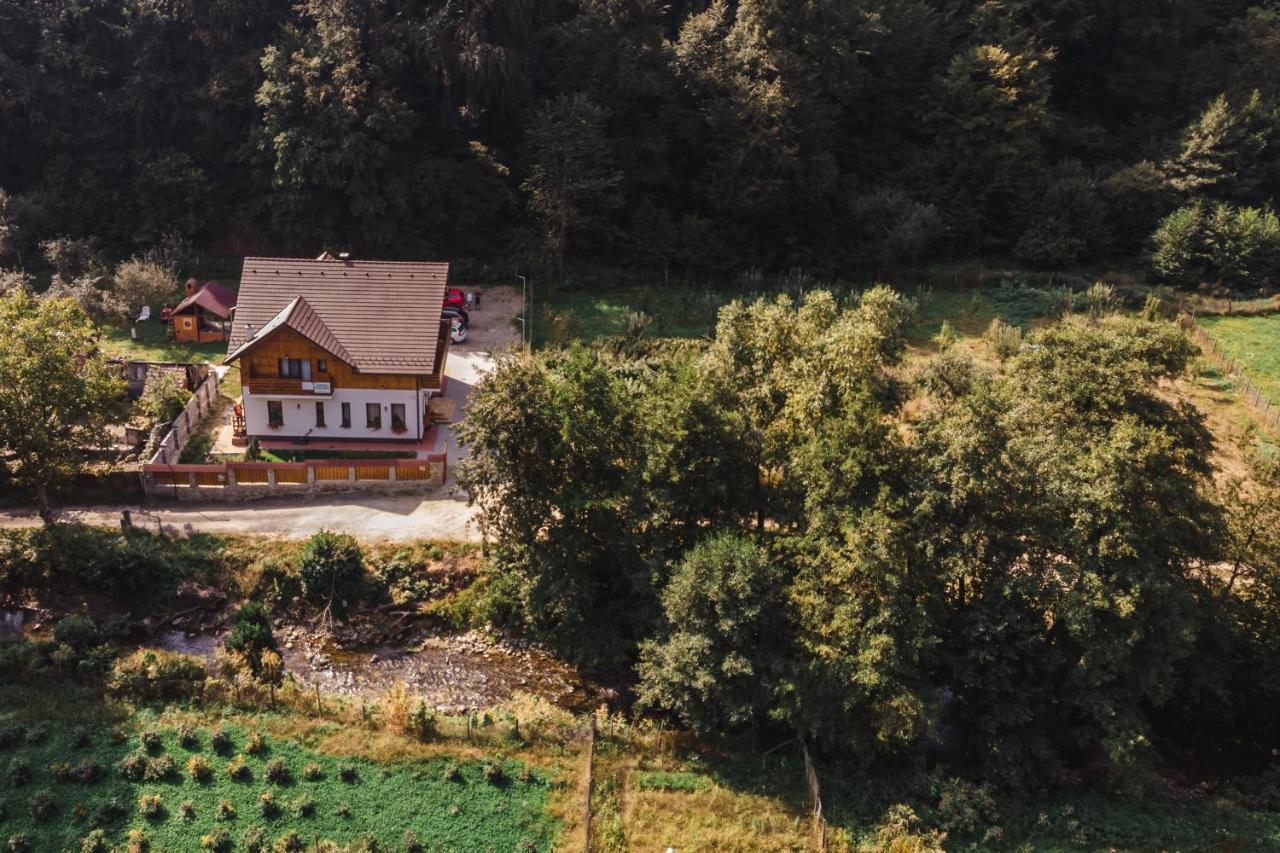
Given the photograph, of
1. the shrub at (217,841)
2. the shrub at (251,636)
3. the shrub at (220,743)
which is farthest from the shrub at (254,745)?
the shrub at (251,636)

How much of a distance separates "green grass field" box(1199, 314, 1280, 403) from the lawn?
36019 mm

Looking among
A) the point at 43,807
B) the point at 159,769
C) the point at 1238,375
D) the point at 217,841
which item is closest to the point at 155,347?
the point at 159,769

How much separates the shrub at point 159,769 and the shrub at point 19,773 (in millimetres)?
2726

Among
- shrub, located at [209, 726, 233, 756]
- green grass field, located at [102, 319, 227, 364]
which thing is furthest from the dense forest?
shrub, located at [209, 726, 233, 756]

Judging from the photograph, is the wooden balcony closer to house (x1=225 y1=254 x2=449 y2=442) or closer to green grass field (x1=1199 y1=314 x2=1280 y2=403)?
house (x1=225 y1=254 x2=449 y2=442)

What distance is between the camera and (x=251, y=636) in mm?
29172

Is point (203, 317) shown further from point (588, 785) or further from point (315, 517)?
point (588, 785)

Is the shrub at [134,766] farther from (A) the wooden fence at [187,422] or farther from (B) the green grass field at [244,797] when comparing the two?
(A) the wooden fence at [187,422]

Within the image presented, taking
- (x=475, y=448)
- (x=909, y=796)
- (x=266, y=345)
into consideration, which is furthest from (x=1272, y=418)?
(x=266, y=345)

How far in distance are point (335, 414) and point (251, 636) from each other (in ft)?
38.6

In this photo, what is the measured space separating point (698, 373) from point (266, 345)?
1850 cm

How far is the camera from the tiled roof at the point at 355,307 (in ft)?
125

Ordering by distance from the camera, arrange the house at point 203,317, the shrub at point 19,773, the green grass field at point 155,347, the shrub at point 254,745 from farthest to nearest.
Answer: the house at point 203,317, the green grass field at point 155,347, the shrub at point 254,745, the shrub at point 19,773

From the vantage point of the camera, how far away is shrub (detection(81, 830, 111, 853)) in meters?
23.2
